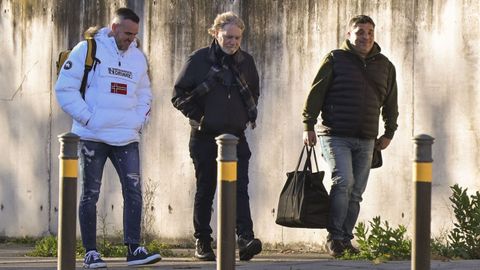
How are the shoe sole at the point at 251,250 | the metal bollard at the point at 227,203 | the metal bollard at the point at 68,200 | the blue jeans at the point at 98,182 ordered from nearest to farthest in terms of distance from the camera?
the metal bollard at the point at 227,203
the metal bollard at the point at 68,200
the blue jeans at the point at 98,182
the shoe sole at the point at 251,250

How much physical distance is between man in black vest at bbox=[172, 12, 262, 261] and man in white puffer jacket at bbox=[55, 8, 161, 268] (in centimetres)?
44

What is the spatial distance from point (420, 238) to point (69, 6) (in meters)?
6.89

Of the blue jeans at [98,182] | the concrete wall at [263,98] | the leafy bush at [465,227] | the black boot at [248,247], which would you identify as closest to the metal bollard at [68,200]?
the blue jeans at [98,182]

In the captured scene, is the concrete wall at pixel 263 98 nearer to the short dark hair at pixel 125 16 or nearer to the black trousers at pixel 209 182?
the black trousers at pixel 209 182

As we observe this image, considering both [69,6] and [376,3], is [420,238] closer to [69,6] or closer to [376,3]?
[376,3]

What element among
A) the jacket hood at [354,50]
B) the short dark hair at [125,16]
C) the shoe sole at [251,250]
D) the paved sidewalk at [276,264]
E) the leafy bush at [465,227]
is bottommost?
the paved sidewalk at [276,264]

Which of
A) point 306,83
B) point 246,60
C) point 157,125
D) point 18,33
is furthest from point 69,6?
point 246,60

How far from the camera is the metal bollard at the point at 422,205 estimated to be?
742 cm

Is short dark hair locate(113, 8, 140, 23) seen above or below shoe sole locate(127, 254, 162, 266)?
above

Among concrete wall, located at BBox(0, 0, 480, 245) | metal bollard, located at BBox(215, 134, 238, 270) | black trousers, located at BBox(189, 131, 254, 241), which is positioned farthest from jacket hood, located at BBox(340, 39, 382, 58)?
metal bollard, located at BBox(215, 134, 238, 270)

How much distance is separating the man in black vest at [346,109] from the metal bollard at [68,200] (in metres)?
2.62

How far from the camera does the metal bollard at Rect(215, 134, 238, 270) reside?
25.1 feet

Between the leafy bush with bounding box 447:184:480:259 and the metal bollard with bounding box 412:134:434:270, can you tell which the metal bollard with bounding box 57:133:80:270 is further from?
the leafy bush with bounding box 447:184:480:259

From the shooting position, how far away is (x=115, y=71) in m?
9.44
